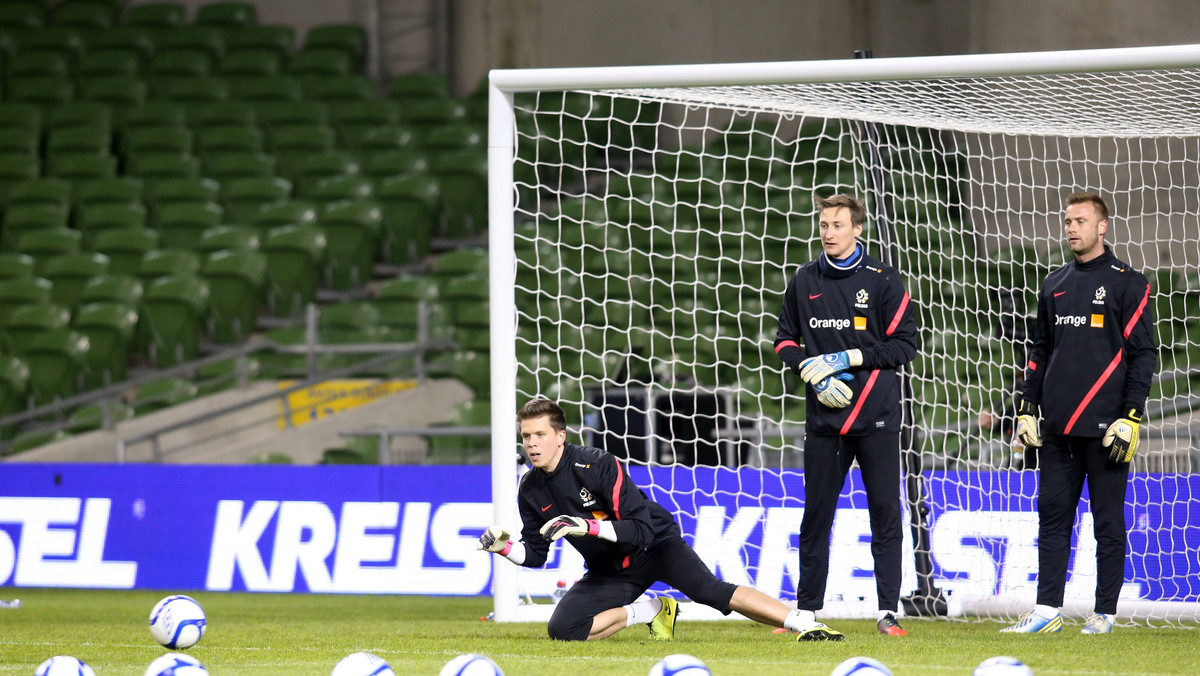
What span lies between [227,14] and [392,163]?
4.21 m

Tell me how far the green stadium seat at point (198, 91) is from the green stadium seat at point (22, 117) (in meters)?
1.38

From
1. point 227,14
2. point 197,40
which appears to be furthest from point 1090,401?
point 227,14

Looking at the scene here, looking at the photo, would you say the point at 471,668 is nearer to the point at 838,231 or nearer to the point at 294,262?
the point at 838,231

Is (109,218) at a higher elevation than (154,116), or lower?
lower

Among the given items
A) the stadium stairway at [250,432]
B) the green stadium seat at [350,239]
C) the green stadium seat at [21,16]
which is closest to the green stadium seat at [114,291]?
the stadium stairway at [250,432]

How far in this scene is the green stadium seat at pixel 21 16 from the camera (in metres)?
18.3

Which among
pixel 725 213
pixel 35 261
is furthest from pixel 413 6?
pixel 725 213

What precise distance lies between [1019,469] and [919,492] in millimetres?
829

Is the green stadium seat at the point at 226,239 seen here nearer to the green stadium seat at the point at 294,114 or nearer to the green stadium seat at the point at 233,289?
the green stadium seat at the point at 233,289

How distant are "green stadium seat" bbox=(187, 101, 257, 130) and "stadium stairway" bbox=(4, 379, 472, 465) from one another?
186 inches

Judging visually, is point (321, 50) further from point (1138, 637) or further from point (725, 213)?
point (1138, 637)

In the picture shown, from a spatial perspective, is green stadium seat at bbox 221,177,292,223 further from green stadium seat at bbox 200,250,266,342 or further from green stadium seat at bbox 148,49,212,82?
green stadium seat at bbox 148,49,212,82

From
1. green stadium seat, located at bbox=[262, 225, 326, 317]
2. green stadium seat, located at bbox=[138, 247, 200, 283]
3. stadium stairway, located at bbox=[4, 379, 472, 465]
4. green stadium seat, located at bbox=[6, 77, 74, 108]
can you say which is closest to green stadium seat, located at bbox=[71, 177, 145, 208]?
green stadium seat, located at bbox=[138, 247, 200, 283]

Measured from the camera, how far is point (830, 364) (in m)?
6.08
